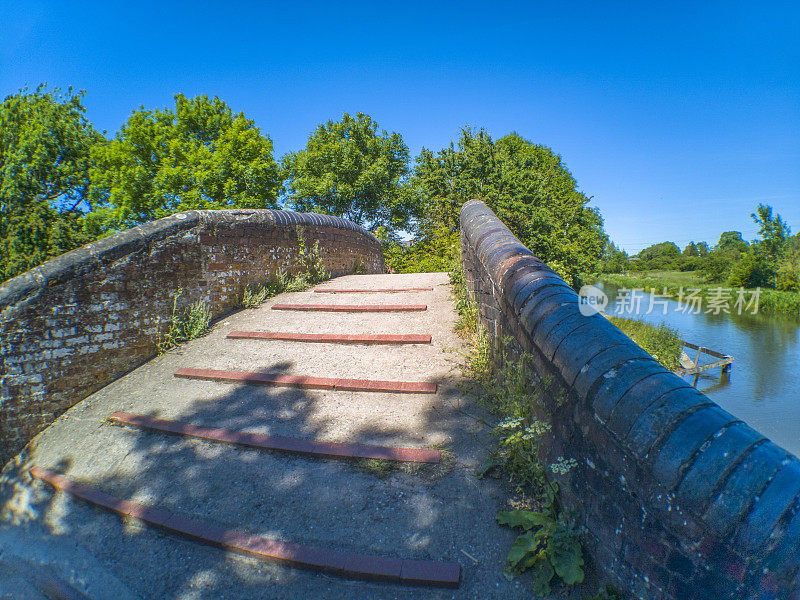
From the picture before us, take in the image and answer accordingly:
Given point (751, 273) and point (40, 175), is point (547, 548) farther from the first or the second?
point (751, 273)

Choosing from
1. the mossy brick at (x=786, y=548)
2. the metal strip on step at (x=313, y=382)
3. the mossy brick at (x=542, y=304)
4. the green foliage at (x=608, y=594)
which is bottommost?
the green foliage at (x=608, y=594)

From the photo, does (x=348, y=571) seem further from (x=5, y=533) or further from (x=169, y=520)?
(x=5, y=533)

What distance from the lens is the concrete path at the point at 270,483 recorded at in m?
2.05

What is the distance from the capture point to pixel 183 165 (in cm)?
1927

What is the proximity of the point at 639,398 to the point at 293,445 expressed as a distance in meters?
2.34

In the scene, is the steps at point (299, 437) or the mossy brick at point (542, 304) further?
the mossy brick at point (542, 304)

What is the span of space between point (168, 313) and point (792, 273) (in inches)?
1934

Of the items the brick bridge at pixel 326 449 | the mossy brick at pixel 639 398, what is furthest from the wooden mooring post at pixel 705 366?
the mossy brick at pixel 639 398

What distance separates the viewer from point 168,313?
195 inches

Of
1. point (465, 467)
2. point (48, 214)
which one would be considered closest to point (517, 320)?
point (465, 467)

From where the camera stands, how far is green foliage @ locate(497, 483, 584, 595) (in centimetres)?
173

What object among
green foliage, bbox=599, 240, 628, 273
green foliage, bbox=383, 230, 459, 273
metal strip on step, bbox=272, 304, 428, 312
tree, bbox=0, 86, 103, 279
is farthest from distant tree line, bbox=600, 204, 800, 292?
tree, bbox=0, 86, 103, 279

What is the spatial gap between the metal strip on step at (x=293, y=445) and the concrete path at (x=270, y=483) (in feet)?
0.20

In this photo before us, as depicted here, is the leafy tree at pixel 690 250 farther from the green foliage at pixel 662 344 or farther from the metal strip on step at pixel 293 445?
the metal strip on step at pixel 293 445
